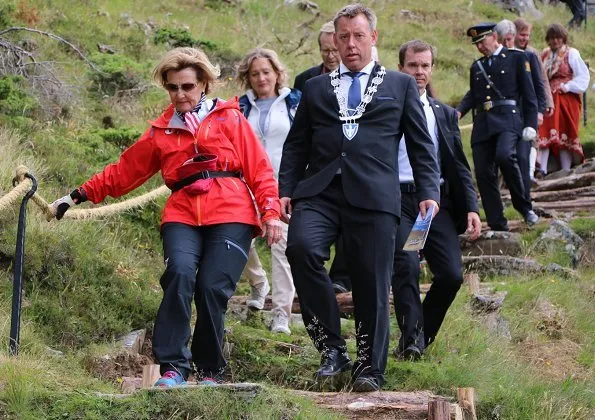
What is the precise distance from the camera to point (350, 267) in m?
6.30

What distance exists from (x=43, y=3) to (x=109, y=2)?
3.83m

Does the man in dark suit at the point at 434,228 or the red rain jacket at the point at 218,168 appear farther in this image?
the man in dark suit at the point at 434,228

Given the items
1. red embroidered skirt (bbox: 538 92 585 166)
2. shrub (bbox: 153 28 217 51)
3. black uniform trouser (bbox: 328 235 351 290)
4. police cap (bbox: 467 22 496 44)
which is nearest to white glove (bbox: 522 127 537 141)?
police cap (bbox: 467 22 496 44)

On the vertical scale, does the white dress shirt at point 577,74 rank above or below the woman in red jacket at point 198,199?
above

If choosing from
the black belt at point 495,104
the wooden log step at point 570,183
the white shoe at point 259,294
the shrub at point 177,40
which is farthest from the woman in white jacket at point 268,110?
the shrub at point 177,40

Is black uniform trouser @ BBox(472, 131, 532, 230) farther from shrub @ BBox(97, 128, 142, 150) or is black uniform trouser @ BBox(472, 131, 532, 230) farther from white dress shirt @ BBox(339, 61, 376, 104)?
white dress shirt @ BBox(339, 61, 376, 104)

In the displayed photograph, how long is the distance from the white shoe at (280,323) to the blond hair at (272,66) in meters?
1.66

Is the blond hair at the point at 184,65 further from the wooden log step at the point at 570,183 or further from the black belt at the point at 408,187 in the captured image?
the wooden log step at the point at 570,183

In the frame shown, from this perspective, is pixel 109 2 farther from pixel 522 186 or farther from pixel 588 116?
pixel 522 186

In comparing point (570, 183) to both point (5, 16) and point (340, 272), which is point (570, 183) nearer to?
point (340, 272)

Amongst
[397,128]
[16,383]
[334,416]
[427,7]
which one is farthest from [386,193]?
[427,7]

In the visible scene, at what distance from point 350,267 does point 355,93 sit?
98 centimetres

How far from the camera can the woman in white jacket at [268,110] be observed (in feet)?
27.1

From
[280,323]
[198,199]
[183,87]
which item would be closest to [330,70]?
[280,323]
